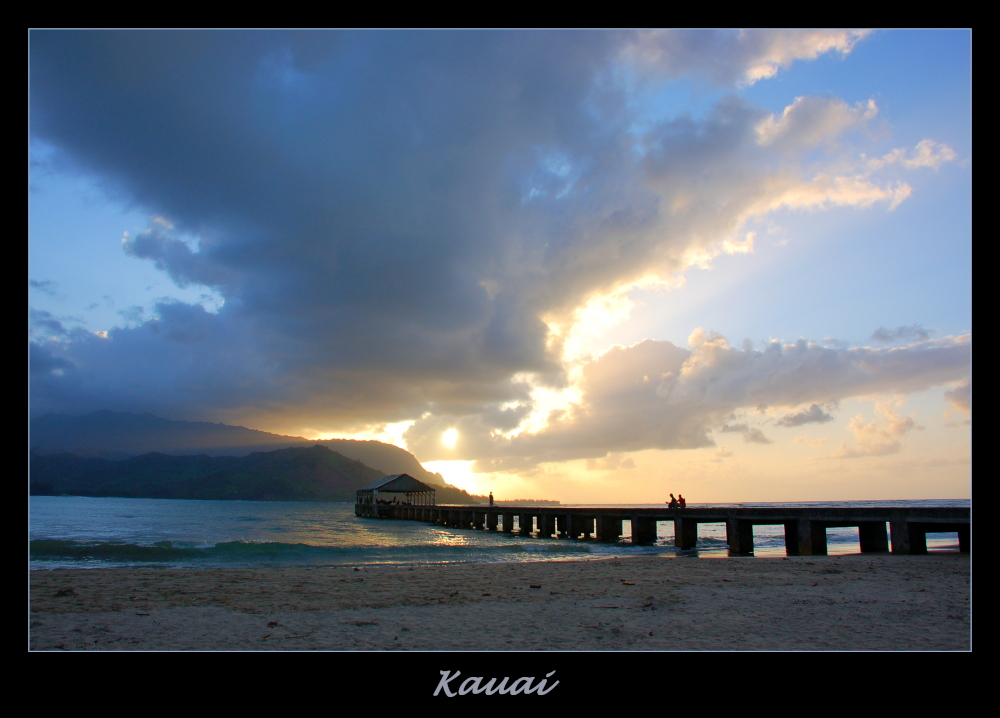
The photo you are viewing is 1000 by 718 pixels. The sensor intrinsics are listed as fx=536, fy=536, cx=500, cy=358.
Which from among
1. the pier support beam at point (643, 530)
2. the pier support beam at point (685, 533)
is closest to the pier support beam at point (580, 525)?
the pier support beam at point (643, 530)

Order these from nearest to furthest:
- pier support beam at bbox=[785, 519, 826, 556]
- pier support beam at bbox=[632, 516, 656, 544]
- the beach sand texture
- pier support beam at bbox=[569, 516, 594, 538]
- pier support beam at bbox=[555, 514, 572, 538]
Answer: the beach sand texture < pier support beam at bbox=[785, 519, 826, 556] < pier support beam at bbox=[632, 516, 656, 544] < pier support beam at bbox=[569, 516, 594, 538] < pier support beam at bbox=[555, 514, 572, 538]

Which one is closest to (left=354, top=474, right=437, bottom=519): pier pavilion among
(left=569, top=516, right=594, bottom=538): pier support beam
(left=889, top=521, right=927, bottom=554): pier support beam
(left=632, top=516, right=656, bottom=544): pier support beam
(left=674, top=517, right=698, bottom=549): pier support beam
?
(left=569, top=516, right=594, bottom=538): pier support beam

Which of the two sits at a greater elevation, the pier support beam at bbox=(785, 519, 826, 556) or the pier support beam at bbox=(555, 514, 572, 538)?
the pier support beam at bbox=(785, 519, 826, 556)

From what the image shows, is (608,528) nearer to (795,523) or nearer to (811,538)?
(795,523)

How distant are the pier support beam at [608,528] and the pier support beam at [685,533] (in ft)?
24.6

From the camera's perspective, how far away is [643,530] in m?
30.9

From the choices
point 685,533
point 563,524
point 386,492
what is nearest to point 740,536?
point 685,533

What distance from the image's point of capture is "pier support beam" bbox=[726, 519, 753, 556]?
78.4 ft

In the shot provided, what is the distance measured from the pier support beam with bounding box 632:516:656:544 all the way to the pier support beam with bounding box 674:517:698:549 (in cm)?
362

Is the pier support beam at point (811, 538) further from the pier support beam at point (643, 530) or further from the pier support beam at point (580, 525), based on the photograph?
the pier support beam at point (580, 525)

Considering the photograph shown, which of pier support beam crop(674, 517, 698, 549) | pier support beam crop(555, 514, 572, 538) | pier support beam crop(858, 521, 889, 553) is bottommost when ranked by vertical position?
pier support beam crop(555, 514, 572, 538)

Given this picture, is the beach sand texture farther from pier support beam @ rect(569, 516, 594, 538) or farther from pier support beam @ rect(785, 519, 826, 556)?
pier support beam @ rect(569, 516, 594, 538)

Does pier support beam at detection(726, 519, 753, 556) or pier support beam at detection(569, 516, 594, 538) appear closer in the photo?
pier support beam at detection(726, 519, 753, 556)
